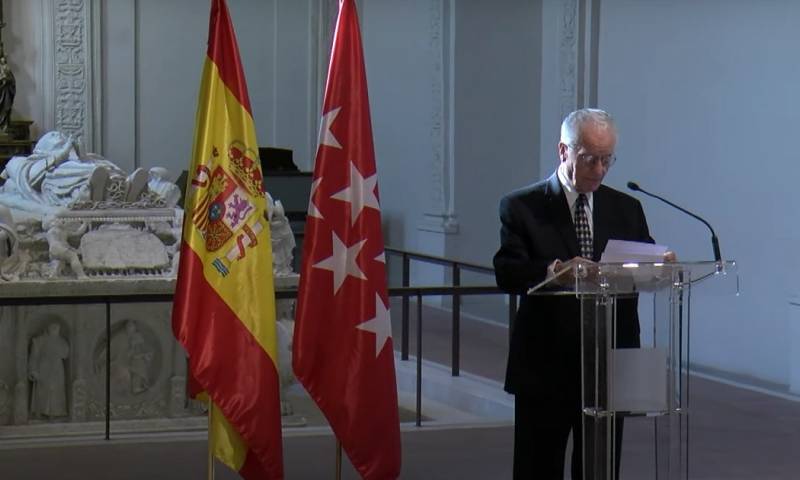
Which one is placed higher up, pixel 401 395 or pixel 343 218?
pixel 343 218

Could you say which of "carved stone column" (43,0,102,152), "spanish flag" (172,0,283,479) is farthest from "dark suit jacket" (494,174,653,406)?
"carved stone column" (43,0,102,152)

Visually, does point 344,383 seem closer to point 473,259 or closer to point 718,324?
point 718,324

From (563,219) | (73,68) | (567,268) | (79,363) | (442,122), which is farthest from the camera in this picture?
(73,68)

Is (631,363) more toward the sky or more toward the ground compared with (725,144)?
Result: more toward the ground

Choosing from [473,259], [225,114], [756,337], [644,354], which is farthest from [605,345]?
[473,259]

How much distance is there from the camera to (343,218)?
17.7 feet

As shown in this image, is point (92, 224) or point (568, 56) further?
point (568, 56)

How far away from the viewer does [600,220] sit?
434 centimetres

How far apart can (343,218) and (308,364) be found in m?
0.57

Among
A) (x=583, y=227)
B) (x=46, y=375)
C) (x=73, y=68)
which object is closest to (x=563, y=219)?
(x=583, y=227)

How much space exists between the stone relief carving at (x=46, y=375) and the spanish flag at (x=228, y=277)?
3.34m

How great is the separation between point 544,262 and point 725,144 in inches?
270

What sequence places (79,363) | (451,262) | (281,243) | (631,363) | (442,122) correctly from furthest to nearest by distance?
(442,122), (451,262), (281,243), (79,363), (631,363)

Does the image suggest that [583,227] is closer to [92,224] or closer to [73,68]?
[92,224]
